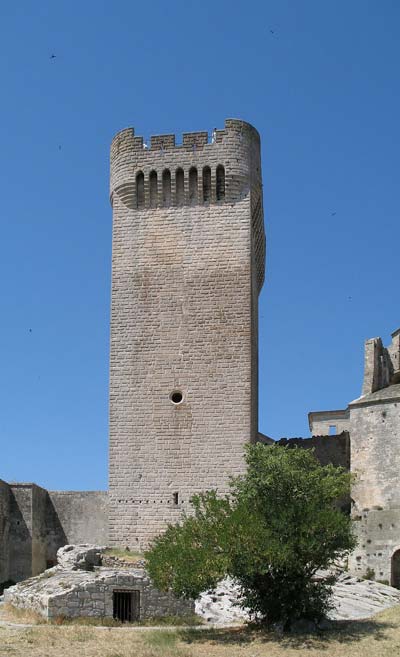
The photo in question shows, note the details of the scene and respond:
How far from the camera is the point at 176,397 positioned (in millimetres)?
29281

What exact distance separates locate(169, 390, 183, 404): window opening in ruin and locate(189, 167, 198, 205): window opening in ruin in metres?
5.93

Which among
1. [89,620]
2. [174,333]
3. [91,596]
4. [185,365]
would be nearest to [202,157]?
[174,333]

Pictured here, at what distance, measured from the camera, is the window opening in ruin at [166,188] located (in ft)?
101

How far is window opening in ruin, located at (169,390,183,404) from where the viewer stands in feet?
95.8

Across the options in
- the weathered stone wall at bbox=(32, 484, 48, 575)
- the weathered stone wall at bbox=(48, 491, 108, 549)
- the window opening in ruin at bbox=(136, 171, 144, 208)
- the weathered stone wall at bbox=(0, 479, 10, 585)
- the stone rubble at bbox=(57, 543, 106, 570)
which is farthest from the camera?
the weathered stone wall at bbox=(48, 491, 108, 549)

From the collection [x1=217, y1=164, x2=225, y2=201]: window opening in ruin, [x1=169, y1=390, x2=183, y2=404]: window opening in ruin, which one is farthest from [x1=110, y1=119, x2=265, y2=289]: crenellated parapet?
[x1=169, y1=390, x2=183, y2=404]: window opening in ruin

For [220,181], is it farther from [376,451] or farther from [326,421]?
[326,421]

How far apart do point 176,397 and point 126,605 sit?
8002mm

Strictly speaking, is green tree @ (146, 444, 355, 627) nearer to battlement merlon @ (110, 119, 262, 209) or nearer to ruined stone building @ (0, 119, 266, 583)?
ruined stone building @ (0, 119, 266, 583)

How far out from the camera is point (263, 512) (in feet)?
68.3

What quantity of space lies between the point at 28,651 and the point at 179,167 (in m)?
17.2

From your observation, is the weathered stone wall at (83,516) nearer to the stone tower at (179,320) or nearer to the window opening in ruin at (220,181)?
the stone tower at (179,320)

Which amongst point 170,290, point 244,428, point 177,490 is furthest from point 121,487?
point 170,290

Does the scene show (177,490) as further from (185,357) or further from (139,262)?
(139,262)
